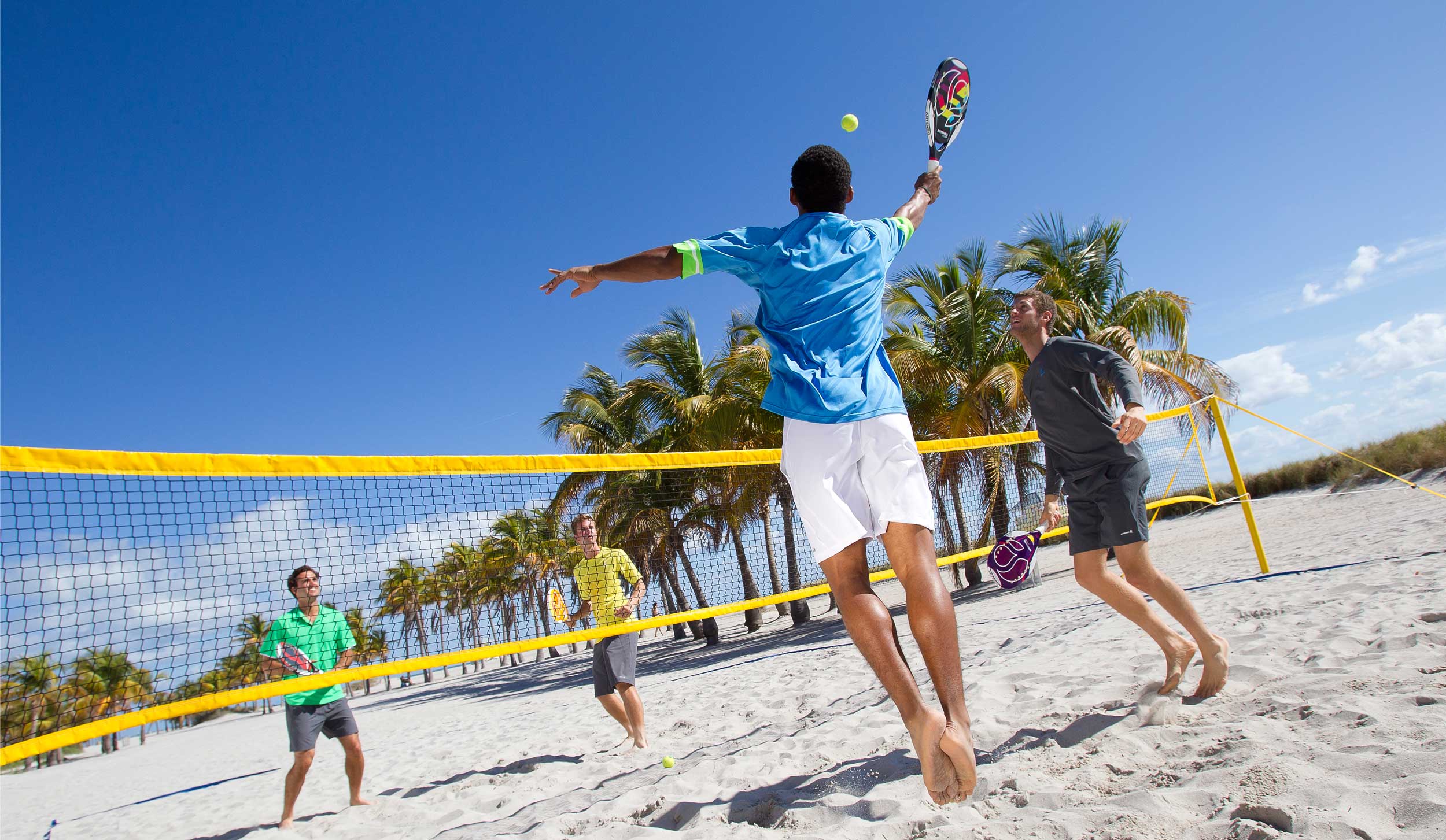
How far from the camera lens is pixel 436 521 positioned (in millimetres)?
4418

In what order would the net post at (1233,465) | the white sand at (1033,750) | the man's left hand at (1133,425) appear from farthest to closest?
the net post at (1233,465) → the man's left hand at (1133,425) → the white sand at (1033,750)

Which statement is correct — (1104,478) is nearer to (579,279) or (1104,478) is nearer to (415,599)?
(579,279)

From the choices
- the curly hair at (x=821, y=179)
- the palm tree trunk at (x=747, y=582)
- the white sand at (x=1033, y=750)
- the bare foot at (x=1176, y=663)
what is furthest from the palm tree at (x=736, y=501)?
the curly hair at (x=821, y=179)

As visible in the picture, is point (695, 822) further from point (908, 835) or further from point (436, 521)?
point (436, 521)

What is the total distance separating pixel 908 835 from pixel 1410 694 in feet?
6.03

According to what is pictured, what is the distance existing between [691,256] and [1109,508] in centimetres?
221

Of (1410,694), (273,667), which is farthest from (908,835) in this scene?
(273,667)

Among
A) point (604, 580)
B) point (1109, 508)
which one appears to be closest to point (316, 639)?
point (604, 580)

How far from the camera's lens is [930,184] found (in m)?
2.98

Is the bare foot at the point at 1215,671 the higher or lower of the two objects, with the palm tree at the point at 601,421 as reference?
lower

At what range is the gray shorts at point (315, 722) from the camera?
4.65 m

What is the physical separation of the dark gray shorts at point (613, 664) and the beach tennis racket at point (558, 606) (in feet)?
1.09

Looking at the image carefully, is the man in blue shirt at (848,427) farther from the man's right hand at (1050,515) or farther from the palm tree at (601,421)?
the palm tree at (601,421)

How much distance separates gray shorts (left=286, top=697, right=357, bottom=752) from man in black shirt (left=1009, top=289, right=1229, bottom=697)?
14.3 ft
